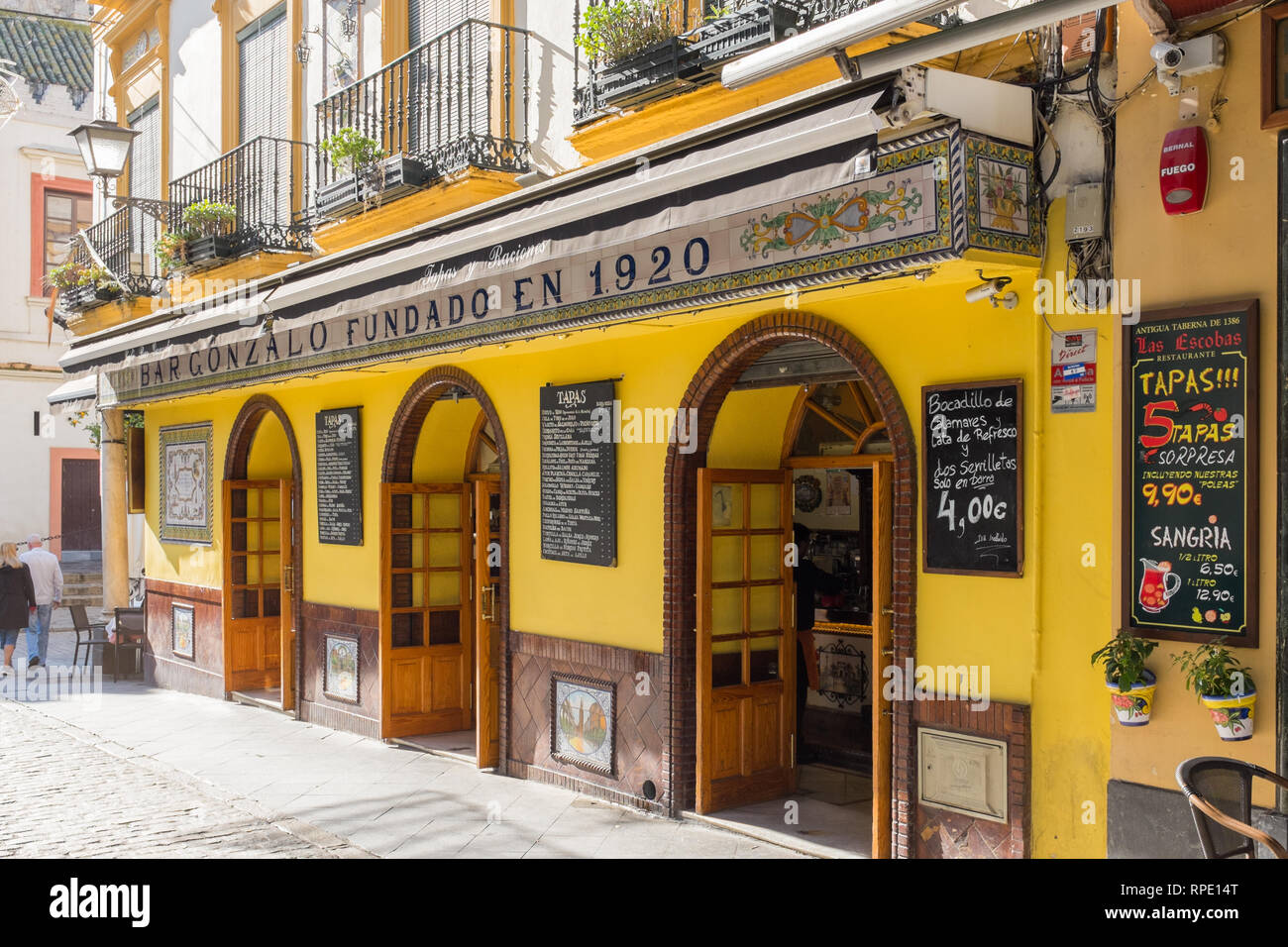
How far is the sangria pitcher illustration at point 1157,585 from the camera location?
16.8 ft

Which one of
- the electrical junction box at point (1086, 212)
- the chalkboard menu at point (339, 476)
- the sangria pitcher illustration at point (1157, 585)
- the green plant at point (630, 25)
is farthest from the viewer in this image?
the chalkboard menu at point (339, 476)

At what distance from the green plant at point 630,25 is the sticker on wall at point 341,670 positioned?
21.5 feet

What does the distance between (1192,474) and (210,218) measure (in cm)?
1168

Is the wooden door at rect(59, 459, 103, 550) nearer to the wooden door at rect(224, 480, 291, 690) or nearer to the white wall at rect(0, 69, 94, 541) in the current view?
the white wall at rect(0, 69, 94, 541)

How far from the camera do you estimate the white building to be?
80.3 feet

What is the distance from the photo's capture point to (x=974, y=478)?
5988 millimetres

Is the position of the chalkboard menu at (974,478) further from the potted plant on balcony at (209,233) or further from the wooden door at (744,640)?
the potted plant on balcony at (209,233)

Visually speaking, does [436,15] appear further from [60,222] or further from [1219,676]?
[60,222]

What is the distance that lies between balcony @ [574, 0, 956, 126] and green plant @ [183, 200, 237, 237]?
7.05 m

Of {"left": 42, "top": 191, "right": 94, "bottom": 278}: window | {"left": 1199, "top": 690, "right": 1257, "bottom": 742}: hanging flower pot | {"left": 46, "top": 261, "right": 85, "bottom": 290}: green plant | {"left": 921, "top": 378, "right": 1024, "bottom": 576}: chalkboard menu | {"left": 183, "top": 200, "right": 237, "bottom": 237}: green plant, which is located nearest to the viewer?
{"left": 1199, "top": 690, "right": 1257, "bottom": 742}: hanging flower pot

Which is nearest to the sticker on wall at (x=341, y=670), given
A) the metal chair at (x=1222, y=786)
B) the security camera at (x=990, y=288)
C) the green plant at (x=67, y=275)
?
the security camera at (x=990, y=288)

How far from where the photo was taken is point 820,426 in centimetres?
861

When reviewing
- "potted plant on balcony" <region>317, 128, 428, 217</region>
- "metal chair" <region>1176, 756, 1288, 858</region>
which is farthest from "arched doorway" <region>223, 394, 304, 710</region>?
"metal chair" <region>1176, 756, 1288, 858</region>

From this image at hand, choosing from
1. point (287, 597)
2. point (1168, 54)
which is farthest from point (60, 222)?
point (1168, 54)
